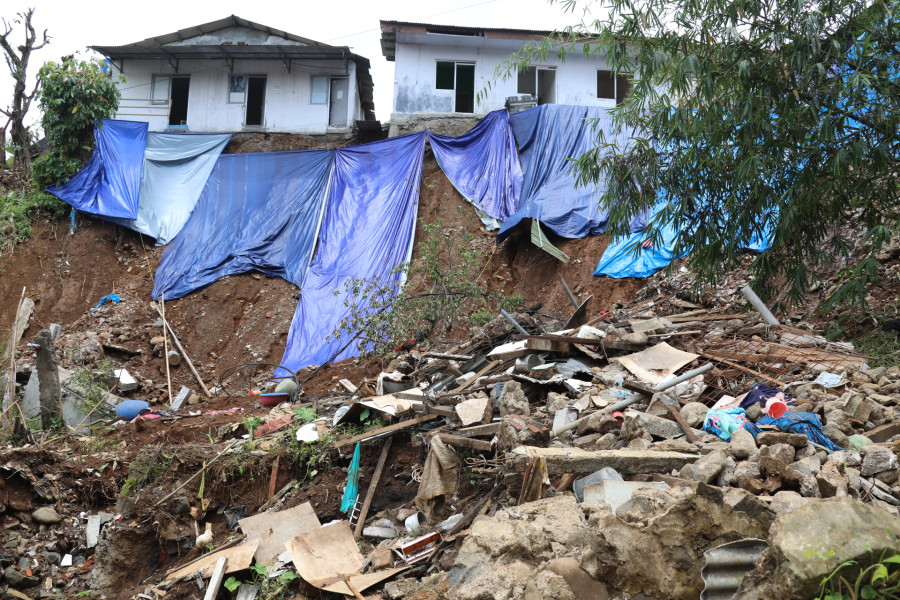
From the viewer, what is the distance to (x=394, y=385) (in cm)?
708

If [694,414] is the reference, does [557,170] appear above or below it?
above

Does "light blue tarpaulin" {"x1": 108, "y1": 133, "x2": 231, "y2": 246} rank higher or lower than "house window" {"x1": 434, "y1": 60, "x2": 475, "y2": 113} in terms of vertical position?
lower

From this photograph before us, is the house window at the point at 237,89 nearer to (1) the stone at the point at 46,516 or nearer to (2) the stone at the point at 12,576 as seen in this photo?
(1) the stone at the point at 46,516

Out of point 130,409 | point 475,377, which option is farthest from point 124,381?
point 475,377

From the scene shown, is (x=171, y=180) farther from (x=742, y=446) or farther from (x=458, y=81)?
(x=742, y=446)

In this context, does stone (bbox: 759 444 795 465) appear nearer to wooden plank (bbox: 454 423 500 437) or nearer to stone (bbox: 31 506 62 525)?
wooden plank (bbox: 454 423 500 437)

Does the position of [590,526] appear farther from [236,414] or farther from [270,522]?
[236,414]

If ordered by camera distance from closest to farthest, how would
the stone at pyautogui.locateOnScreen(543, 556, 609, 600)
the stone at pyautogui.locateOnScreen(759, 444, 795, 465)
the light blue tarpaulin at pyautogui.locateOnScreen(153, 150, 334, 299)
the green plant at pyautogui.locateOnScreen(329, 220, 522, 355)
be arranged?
the stone at pyautogui.locateOnScreen(543, 556, 609, 600) → the stone at pyautogui.locateOnScreen(759, 444, 795, 465) → the green plant at pyautogui.locateOnScreen(329, 220, 522, 355) → the light blue tarpaulin at pyautogui.locateOnScreen(153, 150, 334, 299)

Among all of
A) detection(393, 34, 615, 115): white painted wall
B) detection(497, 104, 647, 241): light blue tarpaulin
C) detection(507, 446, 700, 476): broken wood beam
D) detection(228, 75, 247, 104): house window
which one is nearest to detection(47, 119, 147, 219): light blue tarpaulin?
→ detection(228, 75, 247, 104): house window

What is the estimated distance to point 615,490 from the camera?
3.40 m

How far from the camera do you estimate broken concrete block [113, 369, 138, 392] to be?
9898 millimetres

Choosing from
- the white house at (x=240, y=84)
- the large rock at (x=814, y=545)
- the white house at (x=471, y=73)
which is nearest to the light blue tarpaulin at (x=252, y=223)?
the white house at (x=240, y=84)

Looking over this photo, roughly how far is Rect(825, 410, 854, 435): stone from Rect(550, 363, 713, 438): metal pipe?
1251 mm

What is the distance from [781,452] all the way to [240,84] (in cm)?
1643
